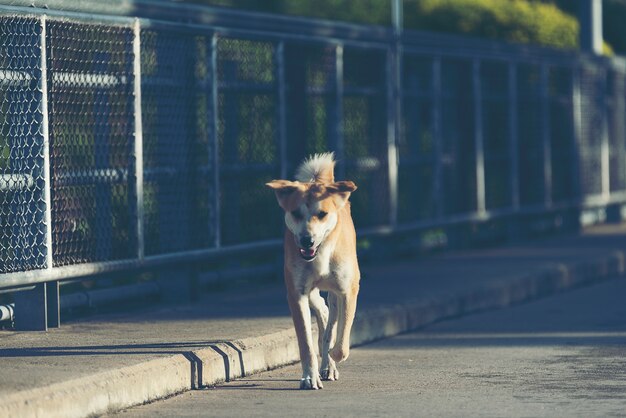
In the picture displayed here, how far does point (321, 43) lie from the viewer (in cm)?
1445

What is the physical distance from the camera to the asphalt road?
8102mm

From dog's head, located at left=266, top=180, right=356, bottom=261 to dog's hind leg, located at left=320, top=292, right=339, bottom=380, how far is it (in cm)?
59

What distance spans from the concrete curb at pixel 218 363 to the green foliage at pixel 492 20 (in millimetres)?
13071

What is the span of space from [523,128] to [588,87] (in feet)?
9.45

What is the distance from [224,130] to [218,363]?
412 centimetres

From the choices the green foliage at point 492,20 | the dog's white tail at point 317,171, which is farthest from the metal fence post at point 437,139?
the green foliage at point 492,20

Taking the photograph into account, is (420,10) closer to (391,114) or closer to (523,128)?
(523,128)

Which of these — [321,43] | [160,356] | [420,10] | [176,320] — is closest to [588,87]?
[420,10]

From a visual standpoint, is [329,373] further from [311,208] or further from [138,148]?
[138,148]

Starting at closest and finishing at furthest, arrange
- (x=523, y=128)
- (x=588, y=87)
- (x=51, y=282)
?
(x=51, y=282) → (x=523, y=128) → (x=588, y=87)

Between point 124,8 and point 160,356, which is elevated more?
point 124,8

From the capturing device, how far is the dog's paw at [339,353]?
915cm

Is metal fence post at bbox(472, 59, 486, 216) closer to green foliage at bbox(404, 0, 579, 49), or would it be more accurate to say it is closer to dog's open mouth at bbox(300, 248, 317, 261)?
dog's open mouth at bbox(300, 248, 317, 261)

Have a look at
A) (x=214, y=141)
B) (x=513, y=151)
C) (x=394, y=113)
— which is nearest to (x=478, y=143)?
(x=513, y=151)
